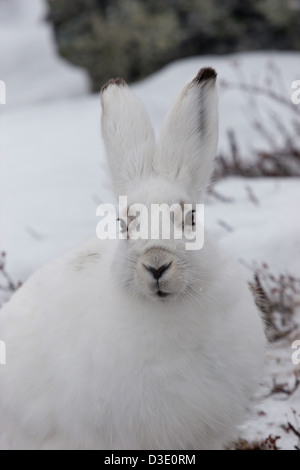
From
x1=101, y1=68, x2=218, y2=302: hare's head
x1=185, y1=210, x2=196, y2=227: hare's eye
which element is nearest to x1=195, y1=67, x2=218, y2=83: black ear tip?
x1=101, y1=68, x2=218, y2=302: hare's head

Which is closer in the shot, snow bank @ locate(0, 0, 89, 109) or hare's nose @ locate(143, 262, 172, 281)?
hare's nose @ locate(143, 262, 172, 281)

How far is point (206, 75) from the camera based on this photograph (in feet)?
7.27

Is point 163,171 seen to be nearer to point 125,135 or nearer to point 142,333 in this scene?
point 125,135

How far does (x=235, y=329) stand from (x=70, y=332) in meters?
0.57

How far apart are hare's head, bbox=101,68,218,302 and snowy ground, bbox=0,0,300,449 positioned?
0.96 m

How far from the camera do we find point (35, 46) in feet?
28.6

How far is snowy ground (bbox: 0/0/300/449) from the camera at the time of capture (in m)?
3.89

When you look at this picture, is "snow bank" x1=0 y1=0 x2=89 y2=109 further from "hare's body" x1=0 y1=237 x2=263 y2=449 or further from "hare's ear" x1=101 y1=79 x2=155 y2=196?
"hare's body" x1=0 y1=237 x2=263 y2=449

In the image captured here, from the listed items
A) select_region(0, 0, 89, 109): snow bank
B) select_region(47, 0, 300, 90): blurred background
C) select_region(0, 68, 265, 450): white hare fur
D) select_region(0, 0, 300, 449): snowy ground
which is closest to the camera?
select_region(0, 68, 265, 450): white hare fur

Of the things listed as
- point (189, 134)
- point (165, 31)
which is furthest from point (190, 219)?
point (165, 31)

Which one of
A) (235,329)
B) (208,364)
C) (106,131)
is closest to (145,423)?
(208,364)

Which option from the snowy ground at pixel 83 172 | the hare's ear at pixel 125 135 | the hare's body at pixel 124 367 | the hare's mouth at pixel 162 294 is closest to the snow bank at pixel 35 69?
the snowy ground at pixel 83 172

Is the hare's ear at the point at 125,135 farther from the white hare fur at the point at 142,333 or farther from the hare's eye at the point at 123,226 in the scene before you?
the hare's eye at the point at 123,226

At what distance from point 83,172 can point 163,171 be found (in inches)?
140
